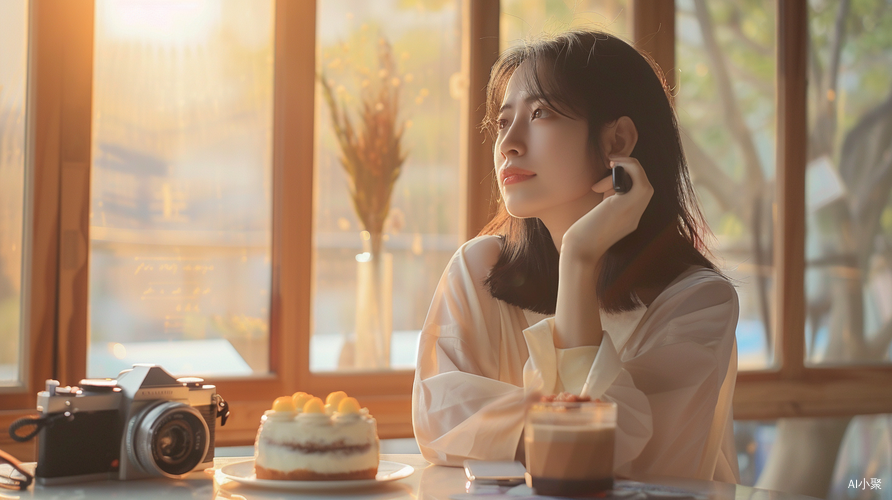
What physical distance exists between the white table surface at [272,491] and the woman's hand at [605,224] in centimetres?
31

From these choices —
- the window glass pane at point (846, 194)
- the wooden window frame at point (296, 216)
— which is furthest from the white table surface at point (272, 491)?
the window glass pane at point (846, 194)

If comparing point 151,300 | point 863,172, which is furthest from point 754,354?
point 151,300

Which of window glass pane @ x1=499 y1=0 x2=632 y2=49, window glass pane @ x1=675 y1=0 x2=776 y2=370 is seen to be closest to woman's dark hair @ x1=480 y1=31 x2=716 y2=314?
window glass pane @ x1=499 y1=0 x2=632 y2=49

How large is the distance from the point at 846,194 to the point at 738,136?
18.5 inches

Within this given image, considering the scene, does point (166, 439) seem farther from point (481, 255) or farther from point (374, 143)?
point (374, 143)

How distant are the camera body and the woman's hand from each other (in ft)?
1.79

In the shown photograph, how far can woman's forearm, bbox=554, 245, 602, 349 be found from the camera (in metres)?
1.00

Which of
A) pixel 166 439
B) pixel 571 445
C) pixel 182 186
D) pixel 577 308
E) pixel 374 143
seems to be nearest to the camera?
pixel 571 445

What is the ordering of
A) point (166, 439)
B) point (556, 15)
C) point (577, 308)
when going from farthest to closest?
point (556, 15) < point (577, 308) < point (166, 439)

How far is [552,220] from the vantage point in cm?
120

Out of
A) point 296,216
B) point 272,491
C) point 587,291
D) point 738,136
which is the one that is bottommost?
point 272,491

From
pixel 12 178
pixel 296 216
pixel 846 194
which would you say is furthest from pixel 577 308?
pixel 846 194

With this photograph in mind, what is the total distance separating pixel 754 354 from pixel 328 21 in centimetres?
187

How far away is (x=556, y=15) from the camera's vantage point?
8.23 ft
